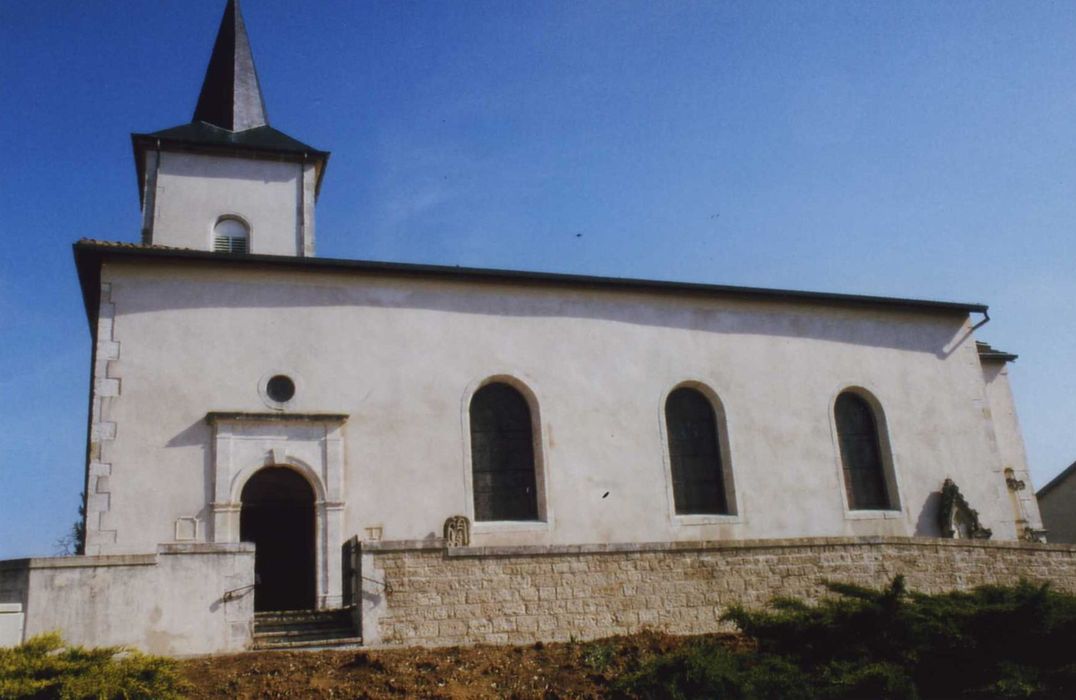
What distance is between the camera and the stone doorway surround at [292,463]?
14.3 m

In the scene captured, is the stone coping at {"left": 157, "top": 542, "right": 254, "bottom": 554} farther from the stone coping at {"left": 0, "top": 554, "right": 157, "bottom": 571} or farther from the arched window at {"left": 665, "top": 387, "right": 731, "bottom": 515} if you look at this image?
the arched window at {"left": 665, "top": 387, "right": 731, "bottom": 515}

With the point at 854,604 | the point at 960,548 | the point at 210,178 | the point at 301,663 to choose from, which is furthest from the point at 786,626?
the point at 210,178

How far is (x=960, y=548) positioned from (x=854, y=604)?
6.31m

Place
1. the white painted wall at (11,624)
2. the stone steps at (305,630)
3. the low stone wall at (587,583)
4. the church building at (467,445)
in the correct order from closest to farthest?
the white painted wall at (11,624)
the stone steps at (305,630)
the low stone wall at (587,583)
the church building at (467,445)

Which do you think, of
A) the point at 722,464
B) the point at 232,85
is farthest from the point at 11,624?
the point at 232,85

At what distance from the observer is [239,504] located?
14.3 meters

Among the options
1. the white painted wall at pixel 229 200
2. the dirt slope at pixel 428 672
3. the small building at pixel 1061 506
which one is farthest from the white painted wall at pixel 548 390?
the small building at pixel 1061 506

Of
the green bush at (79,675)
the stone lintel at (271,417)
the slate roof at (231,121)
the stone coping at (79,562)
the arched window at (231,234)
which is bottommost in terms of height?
the green bush at (79,675)

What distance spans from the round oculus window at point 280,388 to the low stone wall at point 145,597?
4850 millimetres

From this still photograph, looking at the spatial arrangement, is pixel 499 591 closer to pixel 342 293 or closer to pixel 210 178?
pixel 342 293

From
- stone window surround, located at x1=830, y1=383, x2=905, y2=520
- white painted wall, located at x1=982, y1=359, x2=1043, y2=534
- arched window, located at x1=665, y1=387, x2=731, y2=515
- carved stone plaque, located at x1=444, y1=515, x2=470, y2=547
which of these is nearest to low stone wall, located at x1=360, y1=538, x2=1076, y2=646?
carved stone plaque, located at x1=444, y1=515, x2=470, y2=547

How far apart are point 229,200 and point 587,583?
46.3 ft

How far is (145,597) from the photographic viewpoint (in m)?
10.0

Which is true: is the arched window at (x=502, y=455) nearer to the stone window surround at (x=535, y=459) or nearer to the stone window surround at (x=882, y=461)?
the stone window surround at (x=535, y=459)
